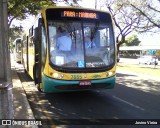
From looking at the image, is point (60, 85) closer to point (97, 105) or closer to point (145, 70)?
point (97, 105)

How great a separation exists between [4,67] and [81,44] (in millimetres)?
5514

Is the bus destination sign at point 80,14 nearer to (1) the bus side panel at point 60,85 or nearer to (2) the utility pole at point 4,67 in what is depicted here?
(1) the bus side panel at point 60,85

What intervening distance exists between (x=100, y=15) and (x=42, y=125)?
463 centimetres

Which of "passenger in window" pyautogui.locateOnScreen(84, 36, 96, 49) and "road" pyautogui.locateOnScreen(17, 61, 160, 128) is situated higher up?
"passenger in window" pyautogui.locateOnScreen(84, 36, 96, 49)

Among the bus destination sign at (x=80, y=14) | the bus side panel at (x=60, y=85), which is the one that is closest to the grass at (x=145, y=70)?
the bus destination sign at (x=80, y=14)

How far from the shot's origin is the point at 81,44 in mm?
10227

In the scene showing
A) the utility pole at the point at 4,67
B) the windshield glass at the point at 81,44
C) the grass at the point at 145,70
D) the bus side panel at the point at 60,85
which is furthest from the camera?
the grass at the point at 145,70

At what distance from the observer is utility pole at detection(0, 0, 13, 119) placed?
4.84 m

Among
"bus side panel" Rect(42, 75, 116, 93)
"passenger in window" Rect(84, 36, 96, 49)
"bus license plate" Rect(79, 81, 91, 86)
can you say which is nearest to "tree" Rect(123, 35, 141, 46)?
"passenger in window" Rect(84, 36, 96, 49)

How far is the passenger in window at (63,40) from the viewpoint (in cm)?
1002

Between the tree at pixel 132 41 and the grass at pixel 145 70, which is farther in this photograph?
the tree at pixel 132 41

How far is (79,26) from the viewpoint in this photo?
406 inches

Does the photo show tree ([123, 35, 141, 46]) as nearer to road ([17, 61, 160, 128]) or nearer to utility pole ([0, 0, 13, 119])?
road ([17, 61, 160, 128])

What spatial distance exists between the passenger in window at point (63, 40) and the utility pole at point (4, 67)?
16.8 feet
